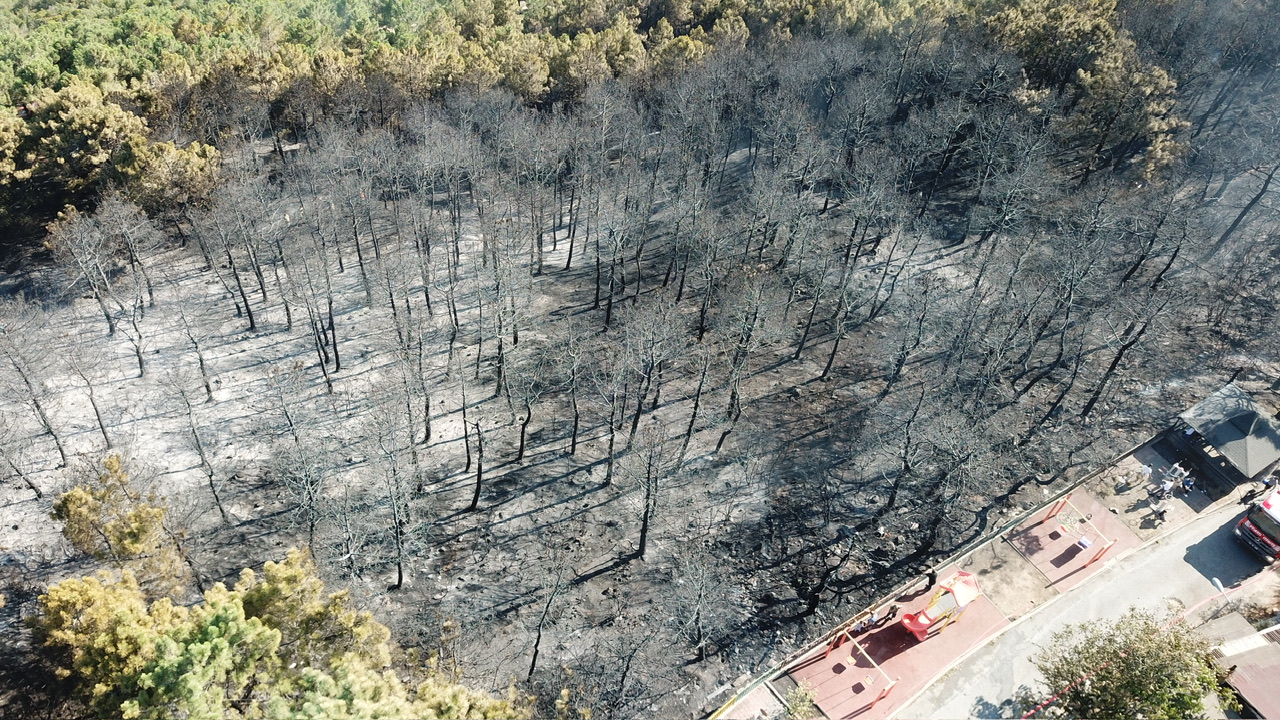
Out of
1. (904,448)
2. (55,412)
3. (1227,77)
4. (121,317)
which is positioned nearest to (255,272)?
(121,317)

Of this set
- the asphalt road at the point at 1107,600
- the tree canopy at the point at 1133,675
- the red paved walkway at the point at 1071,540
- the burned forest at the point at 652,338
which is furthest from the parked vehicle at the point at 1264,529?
the tree canopy at the point at 1133,675

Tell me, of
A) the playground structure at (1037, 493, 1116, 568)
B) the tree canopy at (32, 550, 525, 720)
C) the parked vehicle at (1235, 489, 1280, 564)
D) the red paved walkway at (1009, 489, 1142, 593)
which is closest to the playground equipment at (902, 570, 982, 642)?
the red paved walkway at (1009, 489, 1142, 593)

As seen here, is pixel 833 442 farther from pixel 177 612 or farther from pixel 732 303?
pixel 177 612

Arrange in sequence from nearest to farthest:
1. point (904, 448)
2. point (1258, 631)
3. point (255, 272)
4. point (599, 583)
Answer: point (1258, 631) → point (599, 583) → point (904, 448) → point (255, 272)

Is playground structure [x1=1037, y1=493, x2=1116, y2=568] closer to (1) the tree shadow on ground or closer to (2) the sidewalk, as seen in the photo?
(2) the sidewalk

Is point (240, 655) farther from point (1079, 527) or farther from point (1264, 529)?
point (1264, 529)

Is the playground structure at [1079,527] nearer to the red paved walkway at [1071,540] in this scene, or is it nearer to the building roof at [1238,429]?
the red paved walkway at [1071,540]
